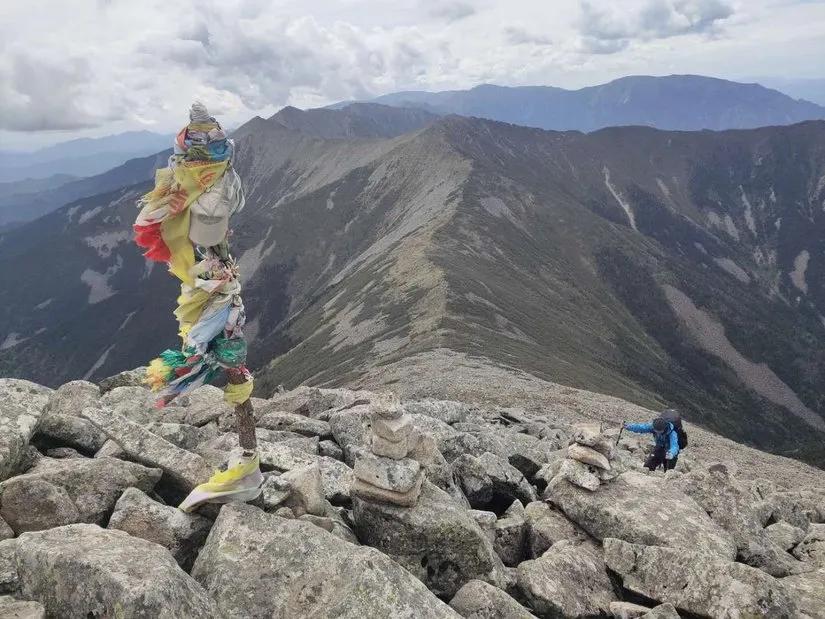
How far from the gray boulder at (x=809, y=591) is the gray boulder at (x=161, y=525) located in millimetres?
11273

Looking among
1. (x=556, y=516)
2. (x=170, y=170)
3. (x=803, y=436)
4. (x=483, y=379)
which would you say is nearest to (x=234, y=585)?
(x=170, y=170)

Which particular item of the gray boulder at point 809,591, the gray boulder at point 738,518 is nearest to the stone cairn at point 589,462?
the gray boulder at point 738,518

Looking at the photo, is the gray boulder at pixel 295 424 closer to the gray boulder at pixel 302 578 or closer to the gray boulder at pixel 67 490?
the gray boulder at pixel 67 490

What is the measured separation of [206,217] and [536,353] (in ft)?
252

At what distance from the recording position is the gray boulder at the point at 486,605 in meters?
9.77

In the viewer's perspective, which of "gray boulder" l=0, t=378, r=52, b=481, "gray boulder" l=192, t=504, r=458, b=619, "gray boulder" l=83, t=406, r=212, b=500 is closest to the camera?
"gray boulder" l=192, t=504, r=458, b=619

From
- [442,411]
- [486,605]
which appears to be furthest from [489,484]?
Result: [442,411]

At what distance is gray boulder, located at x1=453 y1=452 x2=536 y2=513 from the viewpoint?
1520cm

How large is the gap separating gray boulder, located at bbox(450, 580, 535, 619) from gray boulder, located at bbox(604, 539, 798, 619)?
9.55 feet

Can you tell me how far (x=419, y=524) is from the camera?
1114 centimetres

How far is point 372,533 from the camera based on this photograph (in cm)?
1141

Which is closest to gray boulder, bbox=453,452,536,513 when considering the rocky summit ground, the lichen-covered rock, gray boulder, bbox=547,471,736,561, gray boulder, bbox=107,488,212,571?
the rocky summit ground

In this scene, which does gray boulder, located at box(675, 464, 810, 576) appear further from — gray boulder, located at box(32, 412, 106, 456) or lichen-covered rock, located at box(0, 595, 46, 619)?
gray boulder, located at box(32, 412, 106, 456)

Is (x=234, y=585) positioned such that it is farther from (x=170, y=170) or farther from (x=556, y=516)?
(x=556, y=516)
